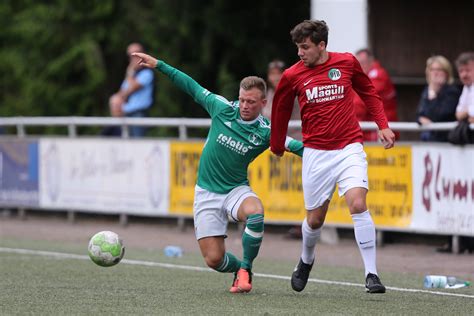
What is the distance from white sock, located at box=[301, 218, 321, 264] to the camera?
387 inches

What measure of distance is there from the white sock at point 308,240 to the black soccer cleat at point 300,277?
5 cm

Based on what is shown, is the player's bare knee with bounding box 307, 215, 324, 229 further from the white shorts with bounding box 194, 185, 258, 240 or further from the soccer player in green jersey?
the white shorts with bounding box 194, 185, 258, 240

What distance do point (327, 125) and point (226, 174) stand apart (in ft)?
3.27

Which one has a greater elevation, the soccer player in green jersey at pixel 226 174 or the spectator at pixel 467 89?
the spectator at pixel 467 89

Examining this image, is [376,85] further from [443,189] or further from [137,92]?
[137,92]

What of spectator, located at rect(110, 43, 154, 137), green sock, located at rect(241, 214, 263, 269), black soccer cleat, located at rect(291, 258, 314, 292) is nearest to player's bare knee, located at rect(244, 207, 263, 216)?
green sock, located at rect(241, 214, 263, 269)

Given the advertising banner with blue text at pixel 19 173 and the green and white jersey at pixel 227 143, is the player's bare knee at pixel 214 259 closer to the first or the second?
→ the green and white jersey at pixel 227 143

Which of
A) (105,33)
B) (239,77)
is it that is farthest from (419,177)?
(105,33)

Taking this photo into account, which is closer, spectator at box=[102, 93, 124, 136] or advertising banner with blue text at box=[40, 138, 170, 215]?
advertising banner with blue text at box=[40, 138, 170, 215]

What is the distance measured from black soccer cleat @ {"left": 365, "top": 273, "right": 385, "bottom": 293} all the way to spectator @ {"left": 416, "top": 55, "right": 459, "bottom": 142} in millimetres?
4899

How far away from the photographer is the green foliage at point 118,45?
2286 centimetres

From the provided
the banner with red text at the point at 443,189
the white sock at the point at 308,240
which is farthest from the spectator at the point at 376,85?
the white sock at the point at 308,240

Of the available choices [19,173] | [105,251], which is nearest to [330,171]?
[105,251]

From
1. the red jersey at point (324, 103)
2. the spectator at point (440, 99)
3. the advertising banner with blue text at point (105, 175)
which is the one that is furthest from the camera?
the advertising banner with blue text at point (105, 175)
